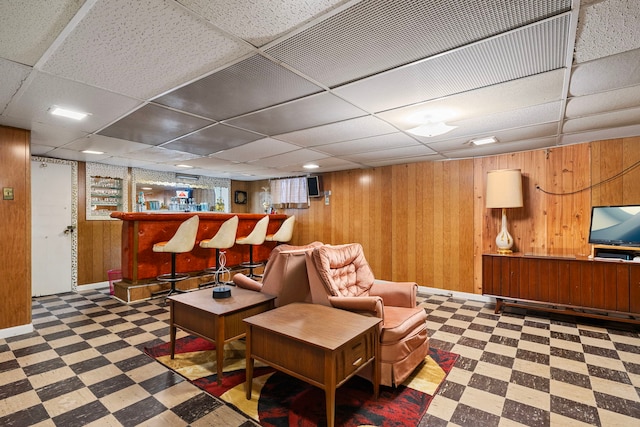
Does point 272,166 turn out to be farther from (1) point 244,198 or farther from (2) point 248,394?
(2) point 248,394

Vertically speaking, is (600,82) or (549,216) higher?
(600,82)

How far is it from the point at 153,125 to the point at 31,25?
1.69m

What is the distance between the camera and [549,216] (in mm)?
4285

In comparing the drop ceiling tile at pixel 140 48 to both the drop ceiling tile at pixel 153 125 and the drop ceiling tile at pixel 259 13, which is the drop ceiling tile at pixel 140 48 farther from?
the drop ceiling tile at pixel 153 125

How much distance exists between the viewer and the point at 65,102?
2609 millimetres

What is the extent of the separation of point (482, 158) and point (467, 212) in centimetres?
89

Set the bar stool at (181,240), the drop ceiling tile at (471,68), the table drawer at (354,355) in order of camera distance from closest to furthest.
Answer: the drop ceiling tile at (471,68), the table drawer at (354,355), the bar stool at (181,240)

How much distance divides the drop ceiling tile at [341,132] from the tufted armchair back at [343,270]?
131cm

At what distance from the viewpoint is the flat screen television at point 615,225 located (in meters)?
3.54

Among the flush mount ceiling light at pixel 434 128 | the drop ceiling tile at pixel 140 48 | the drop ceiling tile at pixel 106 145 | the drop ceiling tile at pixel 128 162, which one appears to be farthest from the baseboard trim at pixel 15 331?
the flush mount ceiling light at pixel 434 128

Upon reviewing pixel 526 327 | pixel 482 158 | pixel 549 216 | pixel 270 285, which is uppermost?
pixel 482 158

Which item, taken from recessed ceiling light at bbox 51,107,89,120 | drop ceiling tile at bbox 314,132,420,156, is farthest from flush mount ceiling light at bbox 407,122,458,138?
recessed ceiling light at bbox 51,107,89,120

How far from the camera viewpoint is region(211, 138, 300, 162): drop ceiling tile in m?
4.08

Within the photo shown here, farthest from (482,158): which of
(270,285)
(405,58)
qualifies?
(270,285)
